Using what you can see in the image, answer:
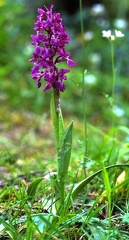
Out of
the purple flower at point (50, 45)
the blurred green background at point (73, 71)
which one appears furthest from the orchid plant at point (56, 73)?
the blurred green background at point (73, 71)

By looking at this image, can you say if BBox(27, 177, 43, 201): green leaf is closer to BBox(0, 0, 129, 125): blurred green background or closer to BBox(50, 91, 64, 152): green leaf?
BBox(50, 91, 64, 152): green leaf

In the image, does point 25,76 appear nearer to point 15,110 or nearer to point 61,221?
point 15,110

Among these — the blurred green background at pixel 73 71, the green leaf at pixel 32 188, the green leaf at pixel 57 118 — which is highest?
the blurred green background at pixel 73 71

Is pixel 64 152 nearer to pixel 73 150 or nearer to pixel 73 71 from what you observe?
pixel 73 150

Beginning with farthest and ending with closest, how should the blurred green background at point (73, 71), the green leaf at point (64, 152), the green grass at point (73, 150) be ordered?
1. the blurred green background at point (73, 71)
2. the green leaf at point (64, 152)
3. the green grass at point (73, 150)

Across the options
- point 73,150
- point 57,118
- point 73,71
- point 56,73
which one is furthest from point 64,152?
point 73,71

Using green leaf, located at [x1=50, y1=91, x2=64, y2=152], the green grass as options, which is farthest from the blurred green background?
green leaf, located at [x1=50, y1=91, x2=64, y2=152]

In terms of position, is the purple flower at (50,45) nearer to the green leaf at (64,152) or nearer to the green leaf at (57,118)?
the green leaf at (57,118)
